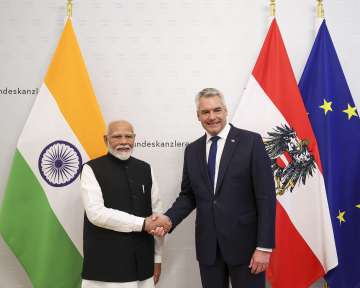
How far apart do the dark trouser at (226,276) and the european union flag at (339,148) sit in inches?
32.3

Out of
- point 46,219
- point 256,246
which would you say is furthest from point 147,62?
point 256,246

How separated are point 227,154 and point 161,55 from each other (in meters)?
1.12

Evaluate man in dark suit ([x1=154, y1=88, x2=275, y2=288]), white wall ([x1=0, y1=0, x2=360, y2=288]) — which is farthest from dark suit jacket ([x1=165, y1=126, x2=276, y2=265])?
white wall ([x1=0, y1=0, x2=360, y2=288])

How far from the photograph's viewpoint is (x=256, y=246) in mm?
1824

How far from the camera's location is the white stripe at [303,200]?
2311 millimetres

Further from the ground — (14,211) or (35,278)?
(14,211)

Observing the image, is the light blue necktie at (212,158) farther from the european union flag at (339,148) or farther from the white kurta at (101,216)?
the european union flag at (339,148)

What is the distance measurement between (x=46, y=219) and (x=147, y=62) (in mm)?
A: 1338

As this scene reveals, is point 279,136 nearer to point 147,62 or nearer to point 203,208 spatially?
point 203,208

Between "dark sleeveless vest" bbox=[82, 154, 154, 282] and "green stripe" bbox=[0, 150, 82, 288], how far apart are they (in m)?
0.44

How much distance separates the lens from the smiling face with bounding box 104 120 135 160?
6.61 feet

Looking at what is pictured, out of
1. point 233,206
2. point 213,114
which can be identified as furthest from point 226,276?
point 213,114

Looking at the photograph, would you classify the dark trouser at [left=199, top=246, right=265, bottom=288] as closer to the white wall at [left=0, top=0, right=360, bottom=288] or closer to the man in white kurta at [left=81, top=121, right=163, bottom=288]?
the man in white kurta at [left=81, top=121, right=163, bottom=288]

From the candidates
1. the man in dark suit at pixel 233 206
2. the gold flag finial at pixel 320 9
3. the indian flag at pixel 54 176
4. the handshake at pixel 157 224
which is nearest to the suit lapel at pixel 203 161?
the man in dark suit at pixel 233 206
